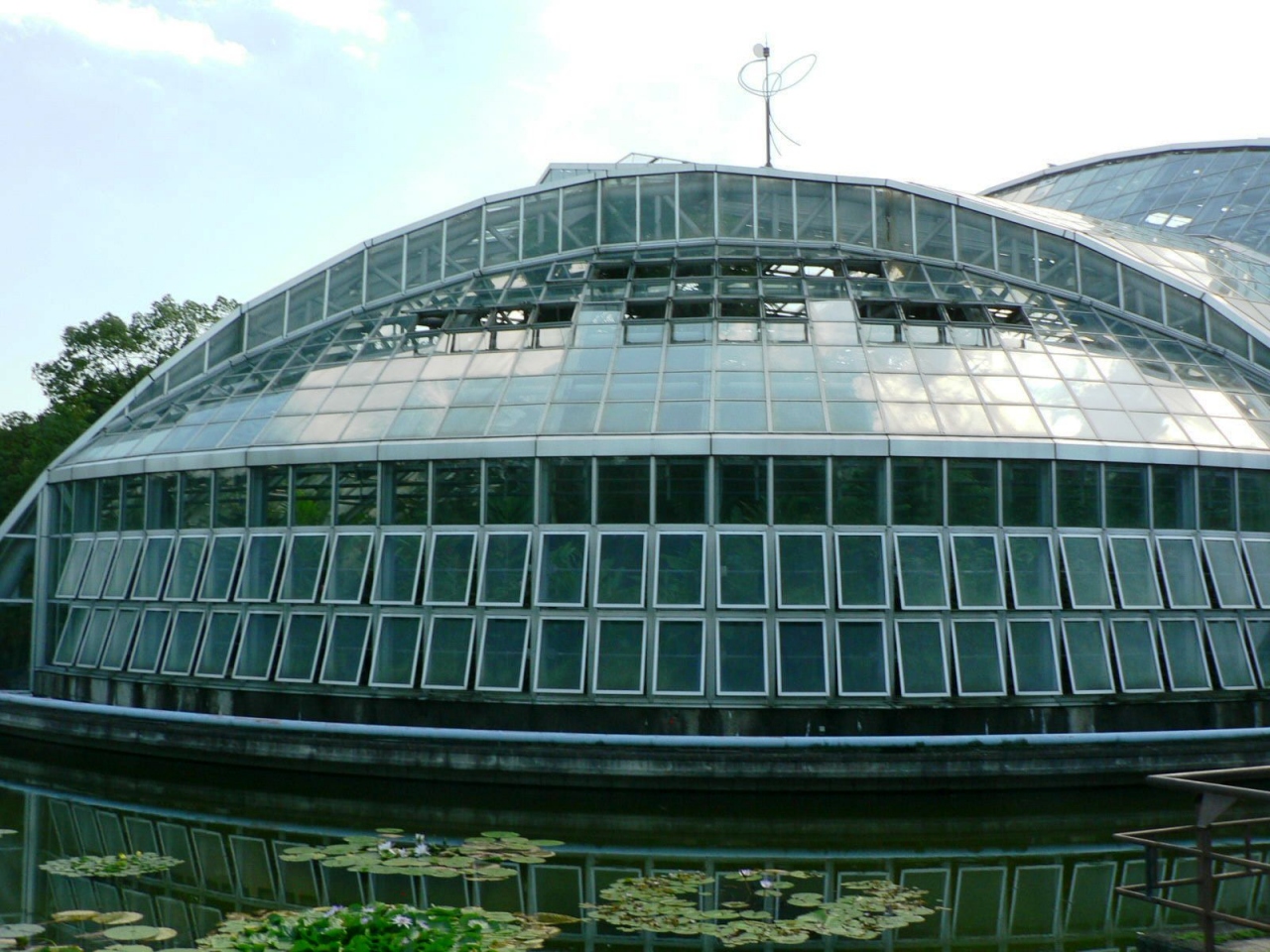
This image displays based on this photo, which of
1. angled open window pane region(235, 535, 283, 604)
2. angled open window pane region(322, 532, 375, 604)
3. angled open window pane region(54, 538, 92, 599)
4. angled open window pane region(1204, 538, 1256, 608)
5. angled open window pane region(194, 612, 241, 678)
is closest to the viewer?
angled open window pane region(1204, 538, 1256, 608)

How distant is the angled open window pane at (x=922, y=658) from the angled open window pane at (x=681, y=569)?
3.33 m

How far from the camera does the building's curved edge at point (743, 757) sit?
17.1 metres

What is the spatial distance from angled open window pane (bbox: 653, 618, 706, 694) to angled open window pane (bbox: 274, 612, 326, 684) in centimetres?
618

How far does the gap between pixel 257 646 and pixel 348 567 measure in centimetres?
224

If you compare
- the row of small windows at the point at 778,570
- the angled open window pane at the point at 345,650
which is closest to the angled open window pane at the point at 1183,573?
the row of small windows at the point at 778,570

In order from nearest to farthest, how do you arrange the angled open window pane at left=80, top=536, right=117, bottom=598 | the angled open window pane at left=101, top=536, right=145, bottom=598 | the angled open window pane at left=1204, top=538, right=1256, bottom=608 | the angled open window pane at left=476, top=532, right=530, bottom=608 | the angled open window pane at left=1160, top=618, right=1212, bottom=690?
the angled open window pane at left=1160, top=618, right=1212, bottom=690, the angled open window pane at left=476, top=532, right=530, bottom=608, the angled open window pane at left=1204, top=538, right=1256, bottom=608, the angled open window pane at left=101, top=536, right=145, bottom=598, the angled open window pane at left=80, top=536, right=117, bottom=598

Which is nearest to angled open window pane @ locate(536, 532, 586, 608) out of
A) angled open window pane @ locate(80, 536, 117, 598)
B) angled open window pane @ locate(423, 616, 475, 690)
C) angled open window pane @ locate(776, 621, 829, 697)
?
angled open window pane @ locate(423, 616, 475, 690)

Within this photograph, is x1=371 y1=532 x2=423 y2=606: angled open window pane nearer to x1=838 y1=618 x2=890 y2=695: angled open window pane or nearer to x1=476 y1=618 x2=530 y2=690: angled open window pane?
x1=476 y1=618 x2=530 y2=690: angled open window pane

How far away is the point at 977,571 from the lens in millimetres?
19516

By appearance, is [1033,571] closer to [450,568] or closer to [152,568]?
[450,568]

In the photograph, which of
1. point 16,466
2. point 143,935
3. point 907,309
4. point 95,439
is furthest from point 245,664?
point 16,466

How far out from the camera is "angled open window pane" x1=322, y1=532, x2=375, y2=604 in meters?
20.8

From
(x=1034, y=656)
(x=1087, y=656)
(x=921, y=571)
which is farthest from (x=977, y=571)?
(x=1087, y=656)

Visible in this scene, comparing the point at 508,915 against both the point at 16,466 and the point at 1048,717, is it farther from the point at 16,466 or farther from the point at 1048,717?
the point at 16,466
